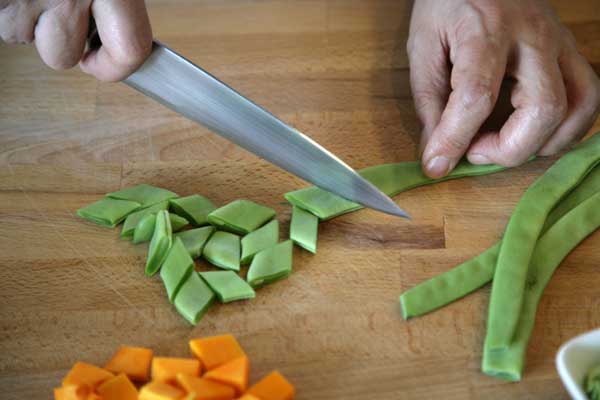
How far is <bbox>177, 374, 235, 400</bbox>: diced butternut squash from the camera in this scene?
2010 millimetres

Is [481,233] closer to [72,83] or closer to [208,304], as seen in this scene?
[208,304]

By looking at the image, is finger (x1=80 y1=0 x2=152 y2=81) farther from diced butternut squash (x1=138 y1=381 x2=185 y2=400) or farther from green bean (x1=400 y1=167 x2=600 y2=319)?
green bean (x1=400 y1=167 x2=600 y2=319)

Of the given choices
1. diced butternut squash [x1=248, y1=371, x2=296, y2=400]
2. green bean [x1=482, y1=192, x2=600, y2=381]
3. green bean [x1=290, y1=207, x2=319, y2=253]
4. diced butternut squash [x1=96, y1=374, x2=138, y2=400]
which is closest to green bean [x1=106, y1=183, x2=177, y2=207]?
green bean [x1=290, y1=207, x2=319, y2=253]

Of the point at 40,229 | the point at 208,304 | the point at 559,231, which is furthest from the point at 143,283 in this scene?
the point at 559,231

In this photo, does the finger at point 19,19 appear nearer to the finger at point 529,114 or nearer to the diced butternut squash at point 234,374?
the diced butternut squash at point 234,374

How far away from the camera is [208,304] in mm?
2346

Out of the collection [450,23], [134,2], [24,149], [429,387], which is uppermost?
[134,2]

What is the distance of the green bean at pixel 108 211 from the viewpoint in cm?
255

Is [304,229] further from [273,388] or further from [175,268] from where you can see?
[273,388]

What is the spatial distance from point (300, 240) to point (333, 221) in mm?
156

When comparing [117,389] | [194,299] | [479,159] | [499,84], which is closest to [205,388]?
[117,389]

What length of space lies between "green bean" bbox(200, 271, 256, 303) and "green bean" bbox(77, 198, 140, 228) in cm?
36

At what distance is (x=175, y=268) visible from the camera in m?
2.39

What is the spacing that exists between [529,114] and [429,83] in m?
0.38
